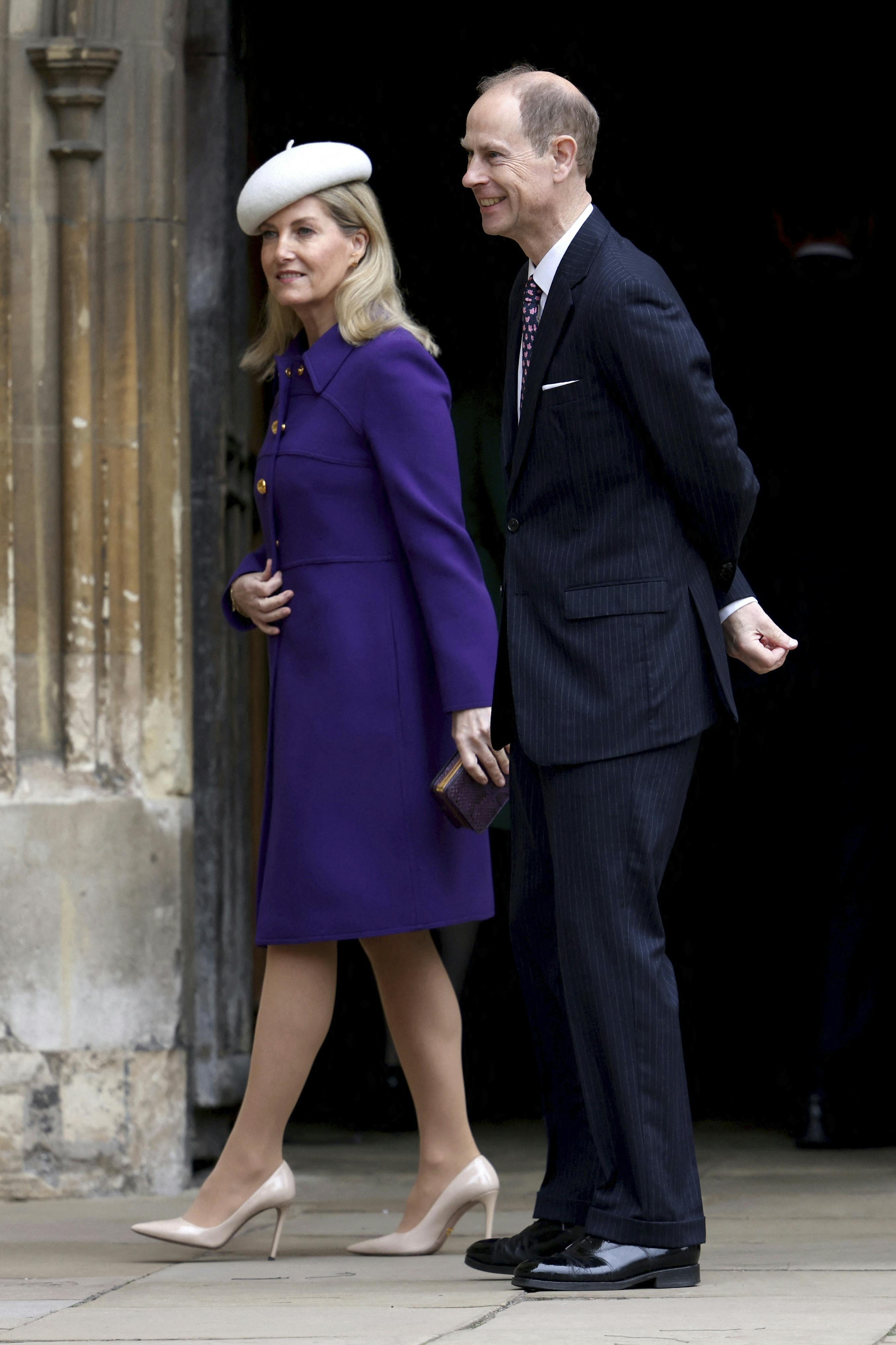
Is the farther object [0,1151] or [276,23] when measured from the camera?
[276,23]

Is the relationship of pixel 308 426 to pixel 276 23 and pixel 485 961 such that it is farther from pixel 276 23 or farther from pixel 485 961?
pixel 485 961

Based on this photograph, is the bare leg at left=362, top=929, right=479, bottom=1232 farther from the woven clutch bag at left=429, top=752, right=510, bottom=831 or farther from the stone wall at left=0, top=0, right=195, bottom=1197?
the stone wall at left=0, top=0, right=195, bottom=1197

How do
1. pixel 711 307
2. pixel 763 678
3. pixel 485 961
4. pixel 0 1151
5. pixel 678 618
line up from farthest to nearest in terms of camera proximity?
pixel 711 307
pixel 485 961
pixel 763 678
pixel 0 1151
pixel 678 618

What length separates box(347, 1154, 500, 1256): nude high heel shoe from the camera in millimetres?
3717

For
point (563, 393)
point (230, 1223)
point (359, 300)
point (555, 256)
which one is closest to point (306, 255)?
point (359, 300)

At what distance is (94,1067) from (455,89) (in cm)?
385

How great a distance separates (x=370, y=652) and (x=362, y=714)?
0.10 metres

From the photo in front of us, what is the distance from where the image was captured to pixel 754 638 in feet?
10.7

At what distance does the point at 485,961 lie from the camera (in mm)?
7145

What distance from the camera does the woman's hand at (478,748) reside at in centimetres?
357

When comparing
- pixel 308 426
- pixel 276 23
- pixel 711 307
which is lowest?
pixel 308 426

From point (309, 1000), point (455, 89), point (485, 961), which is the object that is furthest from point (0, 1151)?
point (455, 89)

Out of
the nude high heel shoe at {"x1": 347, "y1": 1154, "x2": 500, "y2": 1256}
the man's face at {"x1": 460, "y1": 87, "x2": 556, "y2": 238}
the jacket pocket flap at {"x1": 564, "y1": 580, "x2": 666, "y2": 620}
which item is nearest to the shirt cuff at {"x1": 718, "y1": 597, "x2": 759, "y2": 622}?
the jacket pocket flap at {"x1": 564, "y1": 580, "x2": 666, "y2": 620}

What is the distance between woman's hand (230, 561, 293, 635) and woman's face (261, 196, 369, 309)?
1.57ft
